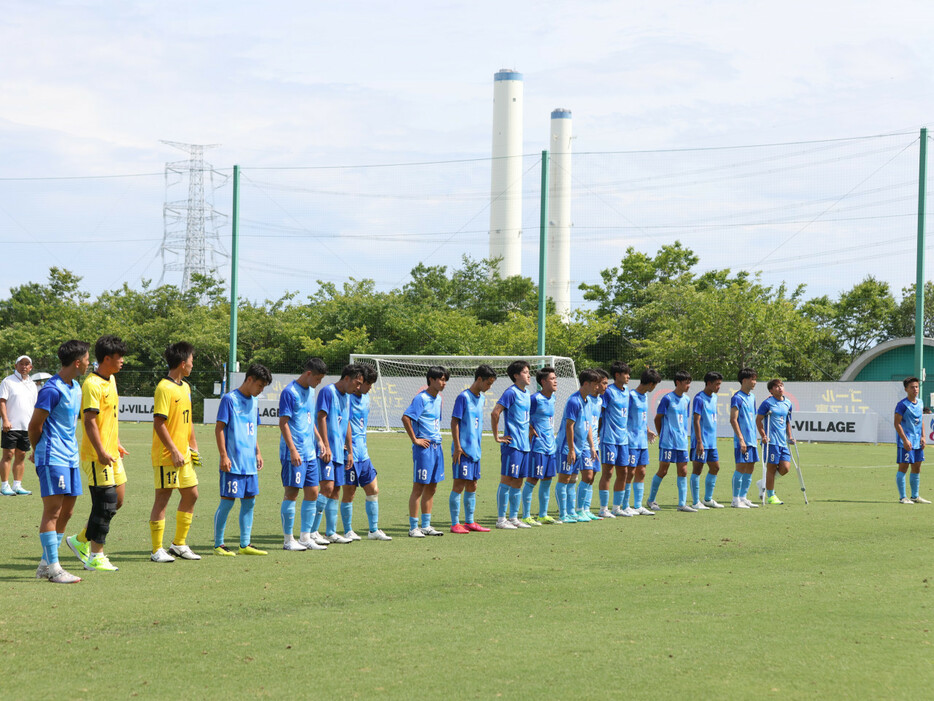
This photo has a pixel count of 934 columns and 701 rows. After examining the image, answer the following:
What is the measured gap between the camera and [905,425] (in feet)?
48.4

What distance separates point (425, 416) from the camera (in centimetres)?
1063

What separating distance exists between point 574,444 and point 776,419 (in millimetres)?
4001

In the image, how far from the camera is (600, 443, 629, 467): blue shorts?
13.0 m

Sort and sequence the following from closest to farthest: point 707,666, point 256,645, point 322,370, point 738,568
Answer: point 707,666
point 256,645
point 738,568
point 322,370

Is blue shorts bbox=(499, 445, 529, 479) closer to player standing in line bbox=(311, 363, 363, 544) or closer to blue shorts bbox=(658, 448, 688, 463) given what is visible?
player standing in line bbox=(311, 363, 363, 544)

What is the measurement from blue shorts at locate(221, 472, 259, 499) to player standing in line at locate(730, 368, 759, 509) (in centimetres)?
743

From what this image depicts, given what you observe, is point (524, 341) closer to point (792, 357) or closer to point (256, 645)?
point (792, 357)

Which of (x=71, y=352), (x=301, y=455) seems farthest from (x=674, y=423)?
(x=71, y=352)

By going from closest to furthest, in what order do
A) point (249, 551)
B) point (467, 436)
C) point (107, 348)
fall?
point (107, 348) < point (249, 551) < point (467, 436)

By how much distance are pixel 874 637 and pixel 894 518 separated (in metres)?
6.96

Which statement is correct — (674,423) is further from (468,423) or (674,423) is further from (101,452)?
(101,452)

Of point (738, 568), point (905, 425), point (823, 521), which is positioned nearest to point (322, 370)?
point (738, 568)

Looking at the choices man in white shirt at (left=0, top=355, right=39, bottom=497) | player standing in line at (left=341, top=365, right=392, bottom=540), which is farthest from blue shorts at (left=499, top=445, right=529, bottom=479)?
man in white shirt at (left=0, top=355, right=39, bottom=497)

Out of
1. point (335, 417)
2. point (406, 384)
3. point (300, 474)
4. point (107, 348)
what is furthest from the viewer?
point (406, 384)
